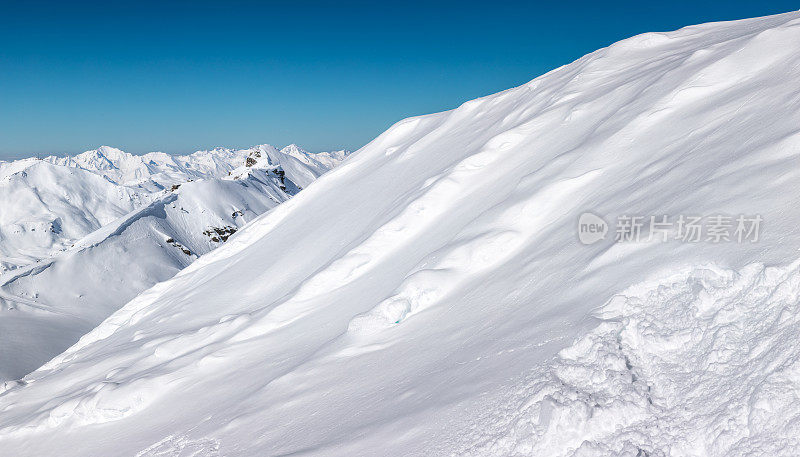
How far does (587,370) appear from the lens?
12.7 feet

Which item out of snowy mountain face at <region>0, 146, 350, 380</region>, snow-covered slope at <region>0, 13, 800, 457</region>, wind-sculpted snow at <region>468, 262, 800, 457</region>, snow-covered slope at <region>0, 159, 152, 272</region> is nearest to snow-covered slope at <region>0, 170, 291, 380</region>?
snowy mountain face at <region>0, 146, 350, 380</region>

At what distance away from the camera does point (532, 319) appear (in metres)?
5.08

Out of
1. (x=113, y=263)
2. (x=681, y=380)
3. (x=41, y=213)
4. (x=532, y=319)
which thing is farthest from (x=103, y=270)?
(x=41, y=213)

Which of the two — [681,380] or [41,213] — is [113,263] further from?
[41,213]

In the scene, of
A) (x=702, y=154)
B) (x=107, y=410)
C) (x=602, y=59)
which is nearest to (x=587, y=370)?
(x=702, y=154)

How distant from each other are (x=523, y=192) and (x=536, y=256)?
241 cm

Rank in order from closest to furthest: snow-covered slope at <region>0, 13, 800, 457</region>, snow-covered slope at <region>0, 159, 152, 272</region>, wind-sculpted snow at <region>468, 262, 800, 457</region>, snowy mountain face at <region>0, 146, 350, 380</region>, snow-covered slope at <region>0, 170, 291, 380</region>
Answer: wind-sculpted snow at <region>468, 262, 800, 457</region>
snow-covered slope at <region>0, 13, 800, 457</region>
snow-covered slope at <region>0, 170, 291, 380</region>
snowy mountain face at <region>0, 146, 350, 380</region>
snow-covered slope at <region>0, 159, 152, 272</region>

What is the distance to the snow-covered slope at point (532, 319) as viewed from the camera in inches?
137

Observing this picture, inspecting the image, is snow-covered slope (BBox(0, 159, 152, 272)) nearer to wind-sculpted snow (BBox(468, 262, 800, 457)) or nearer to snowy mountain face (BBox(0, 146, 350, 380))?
snowy mountain face (BBox(0, 146, 350, 380))

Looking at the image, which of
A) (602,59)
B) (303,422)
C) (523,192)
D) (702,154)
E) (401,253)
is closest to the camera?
(303,422)

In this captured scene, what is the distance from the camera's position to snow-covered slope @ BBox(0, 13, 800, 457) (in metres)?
3.49

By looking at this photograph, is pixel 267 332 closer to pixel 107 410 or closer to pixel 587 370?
pixel 107 410

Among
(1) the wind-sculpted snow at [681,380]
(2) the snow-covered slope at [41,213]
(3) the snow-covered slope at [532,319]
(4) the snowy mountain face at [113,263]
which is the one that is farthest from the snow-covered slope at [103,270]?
(2) the snow-covered slope at [41,213]

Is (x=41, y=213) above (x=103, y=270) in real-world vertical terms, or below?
above
